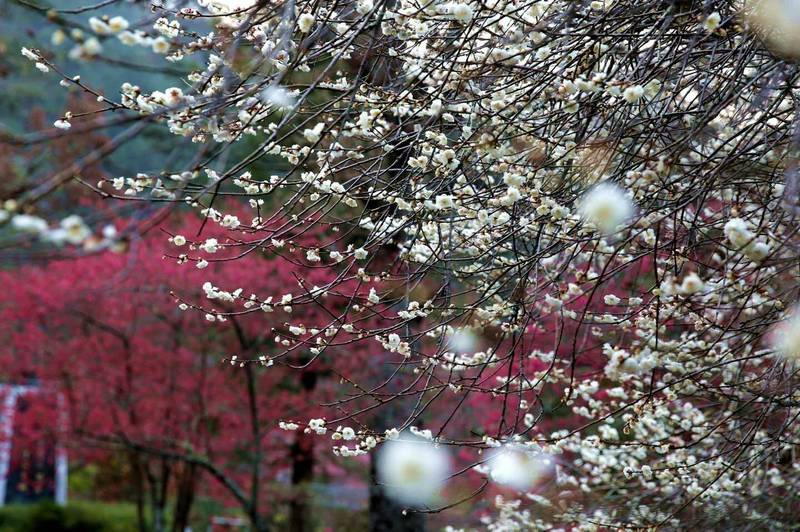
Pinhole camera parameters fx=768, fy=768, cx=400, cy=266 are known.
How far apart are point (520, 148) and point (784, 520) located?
1.90m

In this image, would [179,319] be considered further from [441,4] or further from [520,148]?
[441,4]

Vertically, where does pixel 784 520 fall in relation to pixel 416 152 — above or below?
below

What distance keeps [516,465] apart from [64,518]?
29.4 ft

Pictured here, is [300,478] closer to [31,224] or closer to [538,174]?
[538,174]

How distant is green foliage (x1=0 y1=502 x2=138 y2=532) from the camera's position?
10398mm

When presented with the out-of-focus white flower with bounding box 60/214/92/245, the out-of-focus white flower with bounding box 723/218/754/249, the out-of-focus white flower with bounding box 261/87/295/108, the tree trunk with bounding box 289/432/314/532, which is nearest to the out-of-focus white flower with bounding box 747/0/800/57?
the out-of-focus white flower with bounding box 723/218/754/249

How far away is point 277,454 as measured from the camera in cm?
1016

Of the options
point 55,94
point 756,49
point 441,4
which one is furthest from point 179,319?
point 55,94

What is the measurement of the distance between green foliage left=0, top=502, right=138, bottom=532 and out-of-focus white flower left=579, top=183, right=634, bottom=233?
10315 mm

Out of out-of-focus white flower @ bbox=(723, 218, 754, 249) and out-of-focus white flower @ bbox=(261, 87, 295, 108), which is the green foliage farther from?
out-of-focus white flower @ bbox=(723, 218, 754, 249)

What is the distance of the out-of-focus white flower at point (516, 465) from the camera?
2807 mm

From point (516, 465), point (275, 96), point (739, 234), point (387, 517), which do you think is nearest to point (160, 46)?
point (275, 96)

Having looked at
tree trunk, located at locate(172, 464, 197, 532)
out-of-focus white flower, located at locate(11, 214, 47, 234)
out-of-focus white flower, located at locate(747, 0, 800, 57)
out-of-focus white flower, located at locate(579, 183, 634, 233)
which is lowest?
out-of-focus white flower, located at locate(11, 214, 47, 234)

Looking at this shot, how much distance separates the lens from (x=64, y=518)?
1075 centimetres
